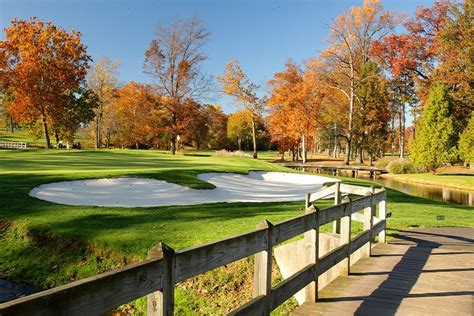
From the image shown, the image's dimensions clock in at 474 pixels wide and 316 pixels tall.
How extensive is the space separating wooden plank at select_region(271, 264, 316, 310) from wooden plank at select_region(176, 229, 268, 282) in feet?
2.04

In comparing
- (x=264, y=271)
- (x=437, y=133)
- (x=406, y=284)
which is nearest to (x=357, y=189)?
(x=406, y=284)

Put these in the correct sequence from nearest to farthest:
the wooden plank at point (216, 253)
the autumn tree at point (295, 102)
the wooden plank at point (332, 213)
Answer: the wooden plank at point (216, 253) → the wooden plank at point (332, 213) → the autumn tree at point (295, 102)

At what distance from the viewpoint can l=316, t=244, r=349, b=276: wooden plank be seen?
18.2 feet

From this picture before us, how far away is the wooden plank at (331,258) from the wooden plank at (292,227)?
24.5 inches

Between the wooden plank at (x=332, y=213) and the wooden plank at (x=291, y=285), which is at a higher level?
the wooden plank at (x=332, y=213)

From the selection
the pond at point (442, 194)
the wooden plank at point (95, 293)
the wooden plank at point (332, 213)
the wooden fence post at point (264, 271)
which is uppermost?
the wooden plank at point (95, 293)

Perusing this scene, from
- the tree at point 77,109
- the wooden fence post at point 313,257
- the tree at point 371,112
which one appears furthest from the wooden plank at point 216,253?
the tree at point 371,112

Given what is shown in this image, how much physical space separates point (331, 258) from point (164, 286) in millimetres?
3644

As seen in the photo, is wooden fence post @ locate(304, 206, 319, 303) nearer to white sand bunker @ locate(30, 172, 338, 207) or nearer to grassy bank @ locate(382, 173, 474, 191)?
white sand bunker @ locate(30, 172, 338, 207)

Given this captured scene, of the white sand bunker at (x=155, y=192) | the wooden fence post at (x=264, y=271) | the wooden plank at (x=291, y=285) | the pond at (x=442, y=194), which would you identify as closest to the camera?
the wooden fence post at (x=264, y=271)

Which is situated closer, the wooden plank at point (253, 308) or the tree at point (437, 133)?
the wooden plank at point (253, 308)

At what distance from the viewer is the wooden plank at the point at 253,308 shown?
3699mm

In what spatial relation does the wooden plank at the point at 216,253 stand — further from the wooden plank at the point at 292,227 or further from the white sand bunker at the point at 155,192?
the white sand bunker at the point at 155,192

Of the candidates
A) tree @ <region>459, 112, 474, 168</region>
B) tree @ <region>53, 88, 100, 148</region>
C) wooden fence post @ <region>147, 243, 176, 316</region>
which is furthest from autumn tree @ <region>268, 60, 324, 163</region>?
wooden fence post @ <region>147, 243, 176, 316</region>
